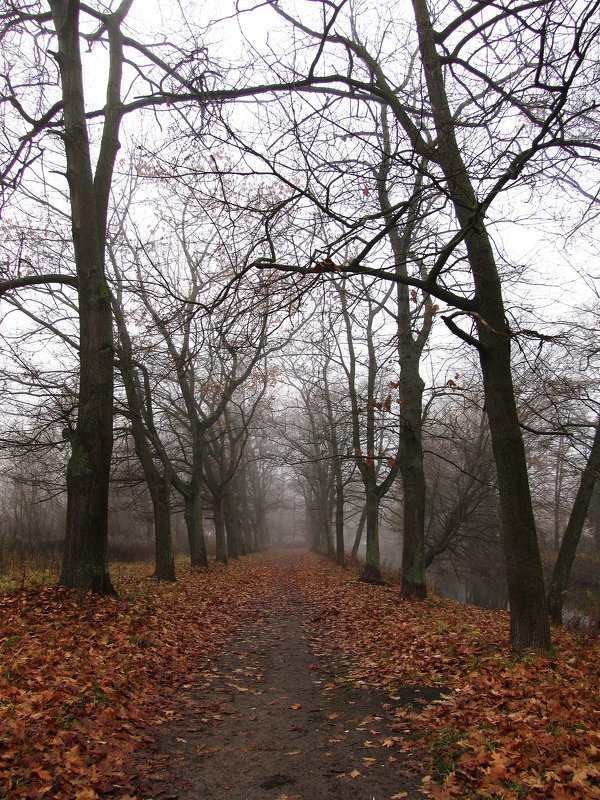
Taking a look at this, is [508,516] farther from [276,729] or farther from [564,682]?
[276,729]

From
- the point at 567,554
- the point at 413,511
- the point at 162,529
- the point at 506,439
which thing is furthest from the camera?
the point at 162,529

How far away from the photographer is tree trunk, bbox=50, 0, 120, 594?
27.7ft

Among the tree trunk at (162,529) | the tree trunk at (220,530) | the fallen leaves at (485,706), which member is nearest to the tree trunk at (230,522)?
the tree trunk at (220,530)

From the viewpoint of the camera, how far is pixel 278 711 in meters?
5.22

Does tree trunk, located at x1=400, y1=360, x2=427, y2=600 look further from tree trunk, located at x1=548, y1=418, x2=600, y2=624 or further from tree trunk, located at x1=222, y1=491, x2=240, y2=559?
tree trunk, located at x1=222, y1=491, x2=240, y2=559

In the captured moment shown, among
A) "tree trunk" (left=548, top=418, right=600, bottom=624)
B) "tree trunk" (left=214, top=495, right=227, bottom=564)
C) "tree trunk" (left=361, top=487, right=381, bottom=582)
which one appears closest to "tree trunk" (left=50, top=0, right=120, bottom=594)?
"tree trunk" (left=548, top=418, right=600, bottom=624)

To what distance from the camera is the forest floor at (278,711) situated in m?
3.52

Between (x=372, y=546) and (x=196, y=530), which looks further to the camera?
(x=196, y=530)

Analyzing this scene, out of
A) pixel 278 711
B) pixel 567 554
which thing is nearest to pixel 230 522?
pixel 567 554

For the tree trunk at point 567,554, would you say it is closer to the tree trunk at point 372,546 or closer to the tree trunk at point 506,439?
the tree trunk at point 506,439

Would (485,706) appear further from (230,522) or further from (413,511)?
(230,522)

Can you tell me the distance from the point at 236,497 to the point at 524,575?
2555cm

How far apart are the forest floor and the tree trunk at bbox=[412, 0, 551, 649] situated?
0.51 m

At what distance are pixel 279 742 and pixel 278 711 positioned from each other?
82cm
